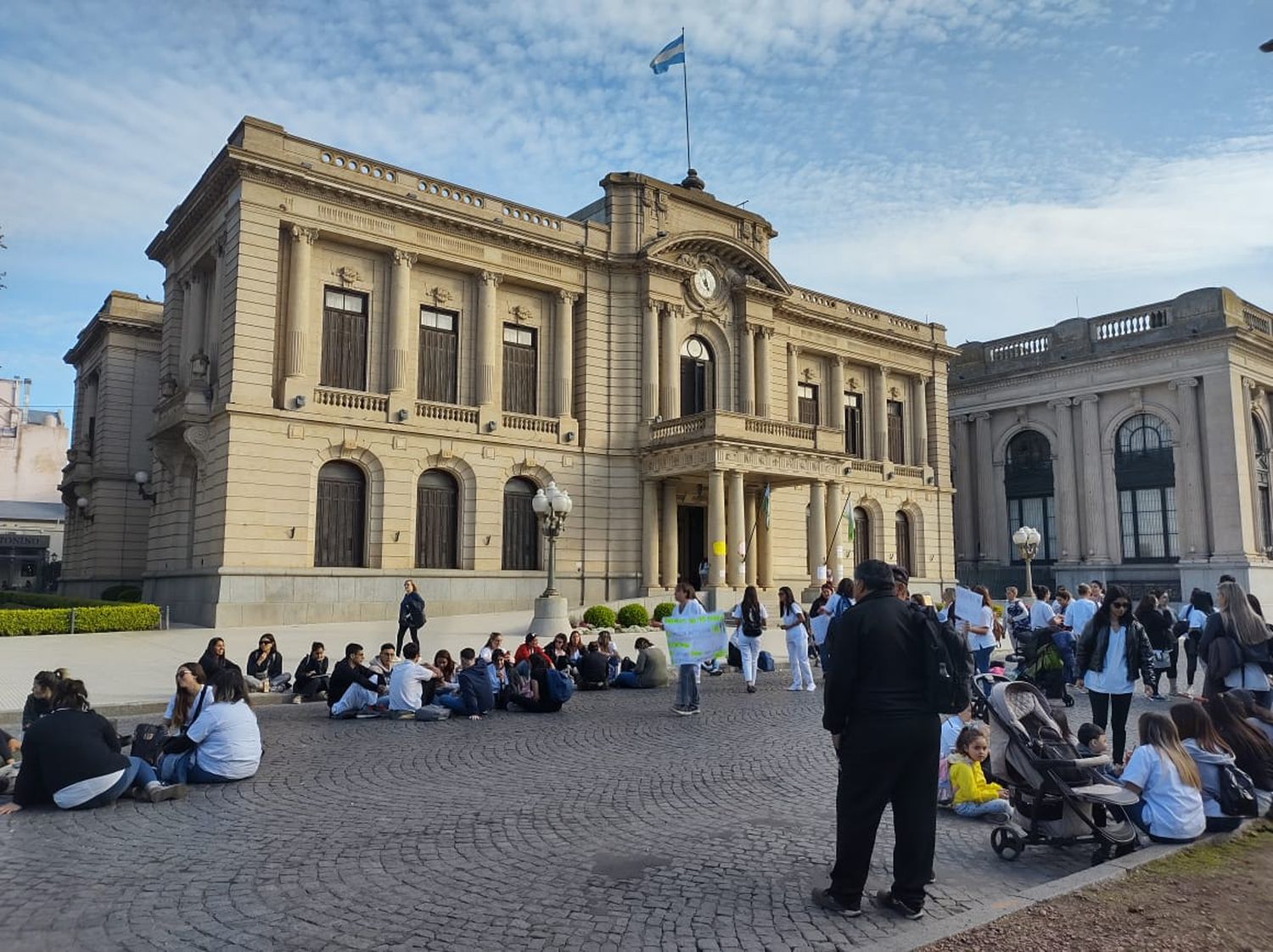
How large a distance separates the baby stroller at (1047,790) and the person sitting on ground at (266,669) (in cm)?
1186

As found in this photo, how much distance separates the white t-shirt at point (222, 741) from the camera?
29.3 ft

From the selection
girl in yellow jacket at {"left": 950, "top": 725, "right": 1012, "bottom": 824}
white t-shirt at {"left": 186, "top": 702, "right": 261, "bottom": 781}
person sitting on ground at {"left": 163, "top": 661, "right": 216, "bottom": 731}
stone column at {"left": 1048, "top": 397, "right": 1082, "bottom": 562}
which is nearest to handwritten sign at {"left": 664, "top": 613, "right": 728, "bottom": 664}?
girl in yellow jacket at {"left": 950, "top": 725, "right": 1012, "bottom": 824}

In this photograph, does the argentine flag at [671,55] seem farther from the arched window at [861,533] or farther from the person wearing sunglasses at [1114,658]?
the person wearing sunglasses at [1114,658]

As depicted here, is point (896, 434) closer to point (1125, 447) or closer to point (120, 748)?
point (1125, 447)

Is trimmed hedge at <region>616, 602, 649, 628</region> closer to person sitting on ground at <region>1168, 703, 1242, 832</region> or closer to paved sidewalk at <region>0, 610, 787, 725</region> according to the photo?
paved sidewalk at <region>0, 610, 787, 725</region>

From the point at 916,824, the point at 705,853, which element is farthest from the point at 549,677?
the point at 916,824

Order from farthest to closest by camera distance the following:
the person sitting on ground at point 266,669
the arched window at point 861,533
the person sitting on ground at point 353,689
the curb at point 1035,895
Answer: the arched window at point 861,533
the person sitting on ground at point 266,669
the person sitting on ground at point 353,689
the curb at point 1035,895

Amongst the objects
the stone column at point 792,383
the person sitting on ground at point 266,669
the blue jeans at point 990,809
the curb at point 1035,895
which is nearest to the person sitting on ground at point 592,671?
the person sitting on ground at point 266,669

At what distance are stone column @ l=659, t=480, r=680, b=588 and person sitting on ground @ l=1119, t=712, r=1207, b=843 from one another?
2691cm

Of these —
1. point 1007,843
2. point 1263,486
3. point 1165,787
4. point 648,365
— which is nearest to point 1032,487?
point 1263,486

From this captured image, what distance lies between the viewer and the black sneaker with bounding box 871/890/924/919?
17.8 feet

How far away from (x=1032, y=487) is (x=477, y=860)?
159 ft

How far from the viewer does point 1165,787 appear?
6.70 meters

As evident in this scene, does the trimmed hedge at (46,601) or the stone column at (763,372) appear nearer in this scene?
the trimmed hedge at (46,601)
